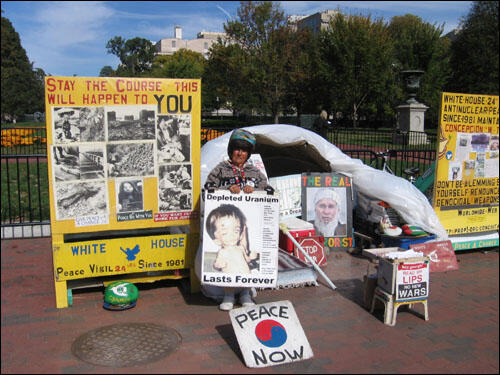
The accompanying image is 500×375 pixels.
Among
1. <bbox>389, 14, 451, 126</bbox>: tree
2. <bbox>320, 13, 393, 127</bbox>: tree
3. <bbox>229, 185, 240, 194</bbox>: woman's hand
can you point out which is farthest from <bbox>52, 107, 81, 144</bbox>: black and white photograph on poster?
<bbox>389, 14, 451, 126</bbox>: tree

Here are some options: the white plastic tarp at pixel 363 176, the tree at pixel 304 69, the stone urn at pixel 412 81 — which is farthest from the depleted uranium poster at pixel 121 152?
the tree at pixel 304 69

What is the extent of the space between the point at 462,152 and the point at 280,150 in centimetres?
290

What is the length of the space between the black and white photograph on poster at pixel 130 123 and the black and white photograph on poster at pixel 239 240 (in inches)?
38.6

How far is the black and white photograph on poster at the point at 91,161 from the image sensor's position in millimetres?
4512

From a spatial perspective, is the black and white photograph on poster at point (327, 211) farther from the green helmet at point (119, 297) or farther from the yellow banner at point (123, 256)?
the green helmet at point (119, 297)

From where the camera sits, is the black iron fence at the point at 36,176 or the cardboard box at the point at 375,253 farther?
the black iron fence at the point at 36,176

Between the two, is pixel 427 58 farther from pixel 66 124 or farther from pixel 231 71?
pixel 66 124

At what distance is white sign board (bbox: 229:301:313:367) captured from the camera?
356cm

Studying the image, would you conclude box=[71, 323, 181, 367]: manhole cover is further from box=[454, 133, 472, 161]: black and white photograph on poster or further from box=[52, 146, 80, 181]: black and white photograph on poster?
box=[454, 133, 472, 161]: black and white photograph on poster

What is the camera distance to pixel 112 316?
4488mm

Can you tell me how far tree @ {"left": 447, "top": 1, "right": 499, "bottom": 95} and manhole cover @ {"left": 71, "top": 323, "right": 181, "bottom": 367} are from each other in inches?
596

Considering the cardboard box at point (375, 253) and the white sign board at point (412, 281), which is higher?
the cardboard box at point (375, 253)

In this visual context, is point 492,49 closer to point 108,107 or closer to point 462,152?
point 462,152

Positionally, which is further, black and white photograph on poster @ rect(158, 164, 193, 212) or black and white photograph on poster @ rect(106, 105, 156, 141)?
black and white photograph on poster @ rect(158, 164, 193, 212)
